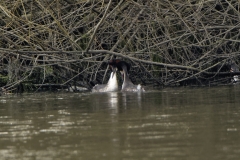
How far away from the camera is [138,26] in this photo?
46.8ft

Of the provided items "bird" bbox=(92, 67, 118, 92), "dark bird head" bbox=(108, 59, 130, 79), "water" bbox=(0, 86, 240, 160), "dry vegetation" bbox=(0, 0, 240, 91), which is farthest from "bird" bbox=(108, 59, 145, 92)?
"water" bbox=(0, 86, 240, 160)

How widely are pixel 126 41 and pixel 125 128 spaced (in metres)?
7.75

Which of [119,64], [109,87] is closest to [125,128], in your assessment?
[109,87]

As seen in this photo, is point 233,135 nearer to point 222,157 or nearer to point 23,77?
point 222,157

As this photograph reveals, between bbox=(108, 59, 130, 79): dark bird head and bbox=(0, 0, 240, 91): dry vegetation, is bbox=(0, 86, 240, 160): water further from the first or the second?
bbox=(108, 59, 130, 79): dark bird head

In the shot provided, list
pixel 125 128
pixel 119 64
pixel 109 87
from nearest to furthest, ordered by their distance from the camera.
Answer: pixel 125 128
pixel 109 87
pixel 119 64

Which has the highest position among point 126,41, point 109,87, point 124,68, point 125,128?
point 126,41

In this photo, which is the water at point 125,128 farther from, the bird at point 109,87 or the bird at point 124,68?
the bird at point 124,68

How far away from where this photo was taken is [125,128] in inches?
311

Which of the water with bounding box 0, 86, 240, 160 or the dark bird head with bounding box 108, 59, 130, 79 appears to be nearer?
the water with bounding box 0, 86, 240, 160

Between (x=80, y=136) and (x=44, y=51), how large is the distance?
19.4ft

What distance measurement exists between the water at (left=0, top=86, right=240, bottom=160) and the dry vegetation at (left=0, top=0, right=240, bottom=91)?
2.16 metres

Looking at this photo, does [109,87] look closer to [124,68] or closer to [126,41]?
[124,68]

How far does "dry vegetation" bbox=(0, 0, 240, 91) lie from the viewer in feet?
46.1
